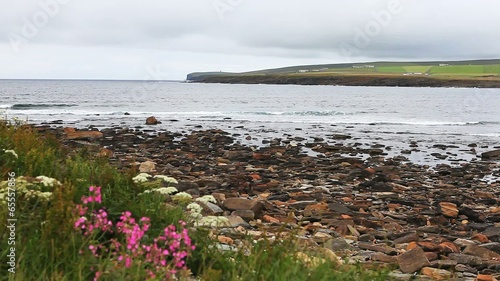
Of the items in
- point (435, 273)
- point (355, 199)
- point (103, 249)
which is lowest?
point (355, 199)

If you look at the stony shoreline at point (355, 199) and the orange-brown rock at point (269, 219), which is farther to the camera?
the orange-brown rock at point (269, 219)

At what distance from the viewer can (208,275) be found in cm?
383

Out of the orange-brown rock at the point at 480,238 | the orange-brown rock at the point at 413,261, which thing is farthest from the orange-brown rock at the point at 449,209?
the orange-brown rock at the point at 413,261

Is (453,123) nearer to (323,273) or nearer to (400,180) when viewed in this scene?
(400,180)

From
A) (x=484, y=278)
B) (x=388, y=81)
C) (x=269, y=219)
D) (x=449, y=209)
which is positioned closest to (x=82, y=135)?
(x=269, y=219)

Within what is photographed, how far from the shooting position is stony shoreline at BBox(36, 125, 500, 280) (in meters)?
7.59

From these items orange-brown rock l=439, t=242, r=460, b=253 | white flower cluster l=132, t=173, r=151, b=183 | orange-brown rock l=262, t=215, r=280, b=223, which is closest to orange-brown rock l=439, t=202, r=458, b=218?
orange-brown rock l=439, t=242, r=460, b=253

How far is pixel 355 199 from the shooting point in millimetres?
12602

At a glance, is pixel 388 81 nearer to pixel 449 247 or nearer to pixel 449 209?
pixel 449 209

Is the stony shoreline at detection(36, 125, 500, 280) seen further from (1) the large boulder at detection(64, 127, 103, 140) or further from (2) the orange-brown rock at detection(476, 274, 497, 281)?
(1) the large boulder at detection(64, 127, 103, 140)

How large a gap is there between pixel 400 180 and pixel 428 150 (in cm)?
962

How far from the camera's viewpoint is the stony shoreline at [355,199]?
7.59m

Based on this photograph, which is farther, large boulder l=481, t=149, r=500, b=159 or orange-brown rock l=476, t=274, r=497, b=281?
large boulder l=481, t=149, r=500, b=159

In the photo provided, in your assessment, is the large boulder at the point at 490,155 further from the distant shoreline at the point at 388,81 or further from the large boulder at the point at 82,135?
the distant shoreline at the point at 388,81
